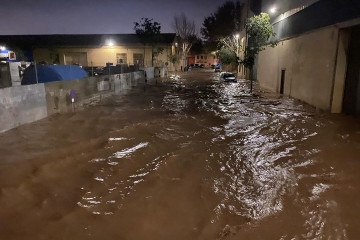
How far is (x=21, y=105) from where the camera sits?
980cm

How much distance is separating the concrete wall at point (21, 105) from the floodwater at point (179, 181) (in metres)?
0.42

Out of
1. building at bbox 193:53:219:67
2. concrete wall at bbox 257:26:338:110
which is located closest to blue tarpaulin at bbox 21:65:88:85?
concrete wall at bbox 257:26:338:110

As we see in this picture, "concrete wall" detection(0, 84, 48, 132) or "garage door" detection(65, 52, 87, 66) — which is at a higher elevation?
"garage door" detection(65, 52, 87, 66)

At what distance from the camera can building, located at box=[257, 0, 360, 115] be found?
1173cm

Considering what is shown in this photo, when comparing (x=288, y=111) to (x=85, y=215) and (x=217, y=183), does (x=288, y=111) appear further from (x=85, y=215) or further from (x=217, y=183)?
(x=85, y=215)

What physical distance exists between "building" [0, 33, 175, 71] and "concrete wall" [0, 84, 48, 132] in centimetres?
3598

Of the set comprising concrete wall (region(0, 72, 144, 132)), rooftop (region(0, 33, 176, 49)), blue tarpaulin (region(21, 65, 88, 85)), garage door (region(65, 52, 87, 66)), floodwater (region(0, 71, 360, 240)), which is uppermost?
rooftop (region(0, 33, 176, 49))

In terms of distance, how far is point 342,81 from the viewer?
1230cm

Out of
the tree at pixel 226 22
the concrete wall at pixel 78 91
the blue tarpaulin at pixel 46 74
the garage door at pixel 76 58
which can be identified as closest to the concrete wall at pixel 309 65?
the concrete wall at pixel 78 91

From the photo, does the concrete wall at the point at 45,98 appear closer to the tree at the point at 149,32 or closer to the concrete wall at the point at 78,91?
the concrete wall at the point at 78,91

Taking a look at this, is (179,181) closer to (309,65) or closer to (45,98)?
(45,98)

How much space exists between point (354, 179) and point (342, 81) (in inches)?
310

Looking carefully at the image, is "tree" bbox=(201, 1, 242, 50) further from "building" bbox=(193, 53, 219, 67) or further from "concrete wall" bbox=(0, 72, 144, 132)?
"building" bbox=(193, 53, 219, 67)

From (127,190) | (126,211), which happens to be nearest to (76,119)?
(127,190)
